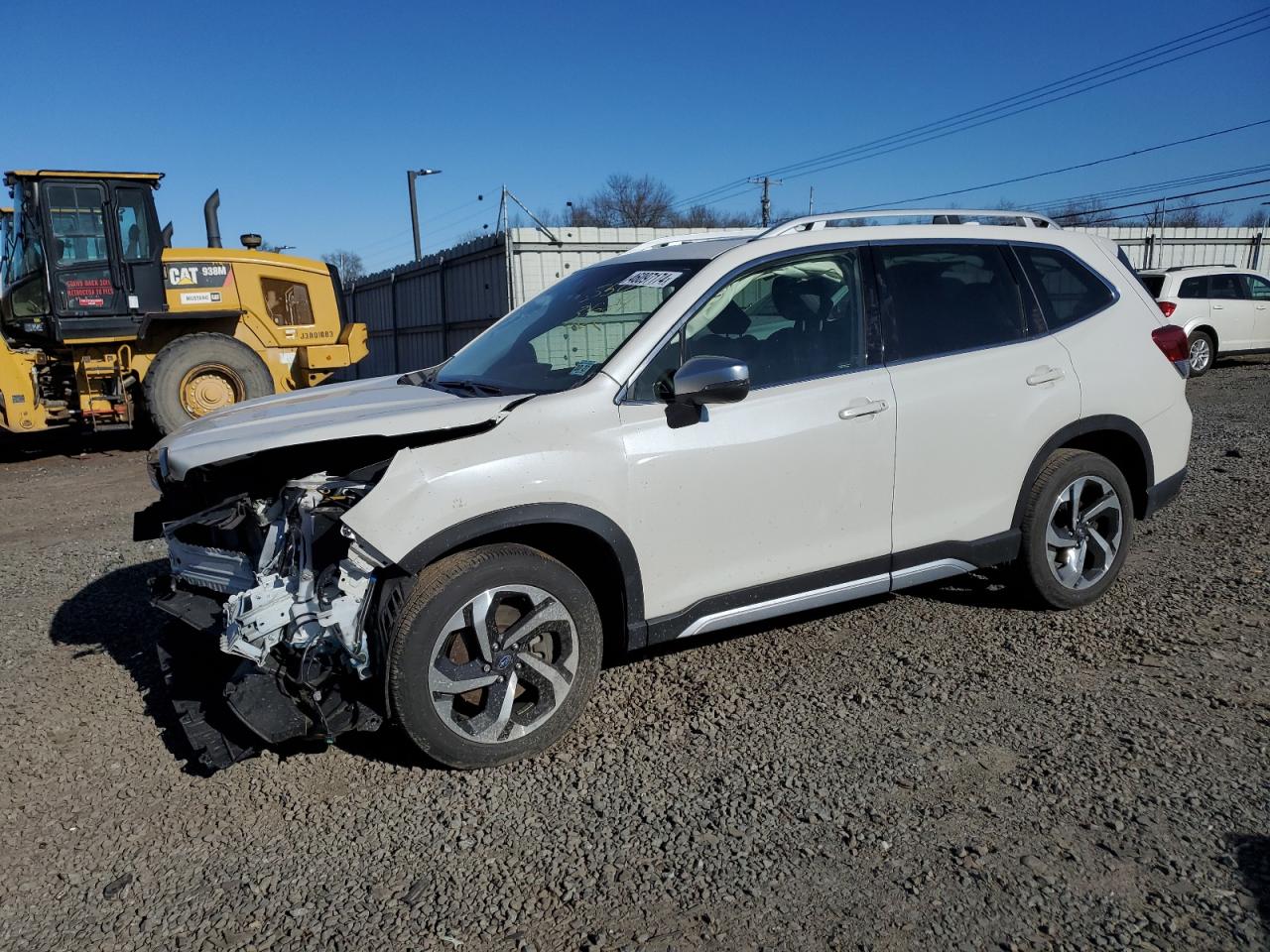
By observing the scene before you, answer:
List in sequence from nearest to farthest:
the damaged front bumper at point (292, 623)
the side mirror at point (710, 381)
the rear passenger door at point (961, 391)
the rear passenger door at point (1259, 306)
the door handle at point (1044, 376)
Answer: the damaged front bumper at point (292, 623), the side mirror at point (710, 381), the rear passenger door at point (961, 391), the door handle at point (1044, 376), the rear passenger door at point (1259, 306)

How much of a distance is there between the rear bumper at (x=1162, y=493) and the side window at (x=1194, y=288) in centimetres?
1335

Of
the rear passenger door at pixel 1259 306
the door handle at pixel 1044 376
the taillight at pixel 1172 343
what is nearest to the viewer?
the door handle at pixel 1044 376

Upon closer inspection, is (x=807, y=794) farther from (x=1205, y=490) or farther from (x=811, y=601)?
(x=1205, y=490)

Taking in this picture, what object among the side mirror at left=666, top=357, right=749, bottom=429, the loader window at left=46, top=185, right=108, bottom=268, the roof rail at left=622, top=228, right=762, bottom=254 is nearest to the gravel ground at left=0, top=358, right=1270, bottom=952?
the side mirror at left=666, top=357, right=749, bottom=429

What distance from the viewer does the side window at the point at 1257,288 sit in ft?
55.8

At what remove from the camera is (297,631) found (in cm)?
317

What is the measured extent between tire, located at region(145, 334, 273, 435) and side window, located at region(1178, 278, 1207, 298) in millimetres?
14949

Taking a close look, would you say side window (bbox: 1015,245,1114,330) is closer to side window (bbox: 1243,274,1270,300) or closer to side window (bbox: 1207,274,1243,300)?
side window (bbox: 1207,274,1243,300)

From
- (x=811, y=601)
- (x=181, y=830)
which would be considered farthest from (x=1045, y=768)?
(x=181, y=830)

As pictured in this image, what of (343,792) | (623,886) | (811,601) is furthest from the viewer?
(811,601)

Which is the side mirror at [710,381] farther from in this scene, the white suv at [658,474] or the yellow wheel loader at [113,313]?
the yellow wheel loader at [113,313]

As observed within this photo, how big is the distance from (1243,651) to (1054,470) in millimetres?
1120

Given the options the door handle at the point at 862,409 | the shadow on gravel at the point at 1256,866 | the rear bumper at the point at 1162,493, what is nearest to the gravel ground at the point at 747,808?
the shadow on gravel at the point at 1256,866

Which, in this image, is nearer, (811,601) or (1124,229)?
(811,601)
